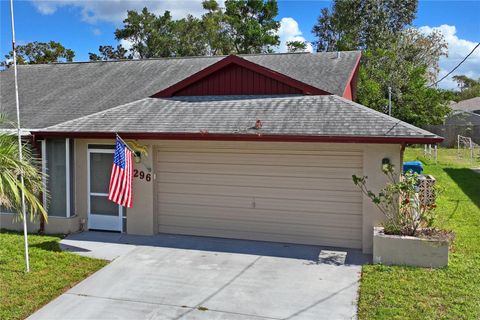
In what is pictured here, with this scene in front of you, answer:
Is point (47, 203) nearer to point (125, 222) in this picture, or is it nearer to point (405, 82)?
point (125, 222)

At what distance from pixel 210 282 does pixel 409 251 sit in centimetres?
353

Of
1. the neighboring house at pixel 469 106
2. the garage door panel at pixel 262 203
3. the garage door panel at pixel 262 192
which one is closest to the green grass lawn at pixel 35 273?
the garage door panel at pixel 262 203

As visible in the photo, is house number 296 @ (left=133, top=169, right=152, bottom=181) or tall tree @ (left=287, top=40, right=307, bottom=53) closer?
house number 296 @ (left=133, top=169, right=152, bottom=181)

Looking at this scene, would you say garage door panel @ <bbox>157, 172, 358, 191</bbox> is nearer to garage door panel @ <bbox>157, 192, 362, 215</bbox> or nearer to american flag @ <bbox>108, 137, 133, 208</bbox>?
garage door panel @ <bbox>157, 192, 362, 215</bbox>

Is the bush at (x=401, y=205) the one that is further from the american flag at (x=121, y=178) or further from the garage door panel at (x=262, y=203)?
the american flag at (x=121, y=178)

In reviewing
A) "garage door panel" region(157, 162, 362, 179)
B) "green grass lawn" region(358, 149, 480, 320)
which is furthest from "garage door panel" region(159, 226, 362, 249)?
"green grass lawn" region(358, 149, 480, 320)

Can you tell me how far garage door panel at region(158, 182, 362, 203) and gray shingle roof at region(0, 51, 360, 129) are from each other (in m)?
3.52

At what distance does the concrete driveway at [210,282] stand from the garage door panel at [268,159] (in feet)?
5.80

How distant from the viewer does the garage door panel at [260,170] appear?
9461 mm

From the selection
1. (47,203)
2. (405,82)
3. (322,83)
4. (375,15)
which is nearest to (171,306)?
(47,203)

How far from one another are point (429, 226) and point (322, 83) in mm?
5479

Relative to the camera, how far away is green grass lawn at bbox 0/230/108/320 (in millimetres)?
6597

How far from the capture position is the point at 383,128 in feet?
28.8

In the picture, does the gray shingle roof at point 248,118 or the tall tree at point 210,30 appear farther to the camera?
the tall tree at point 210,30
